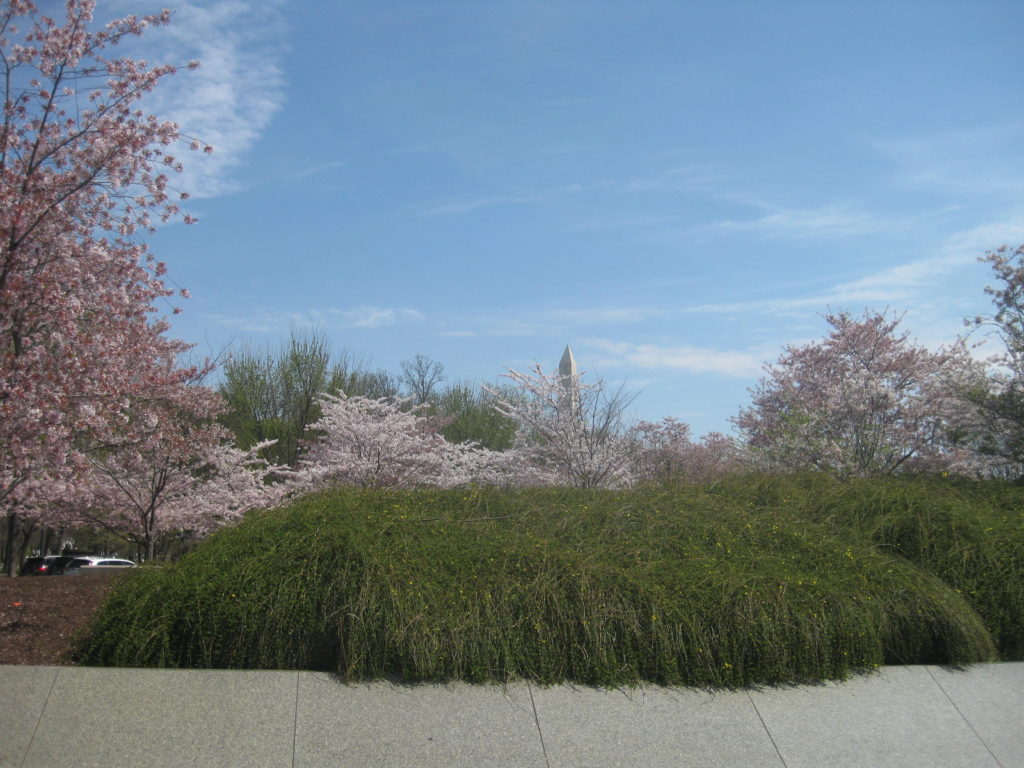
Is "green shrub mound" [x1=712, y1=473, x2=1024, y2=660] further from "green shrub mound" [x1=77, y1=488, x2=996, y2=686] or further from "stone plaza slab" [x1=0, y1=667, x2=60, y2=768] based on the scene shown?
"stone plaza slab" [x1=0, y1=667, x2=60, y2=768]

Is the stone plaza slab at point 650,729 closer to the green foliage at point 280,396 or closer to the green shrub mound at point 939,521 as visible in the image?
the green shrub mound at point 939,521

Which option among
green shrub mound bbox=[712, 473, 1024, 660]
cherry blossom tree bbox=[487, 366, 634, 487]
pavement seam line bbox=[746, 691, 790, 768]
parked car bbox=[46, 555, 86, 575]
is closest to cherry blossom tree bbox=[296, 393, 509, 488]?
cherry blossom tree bbox=[487, 366, 634, 487]

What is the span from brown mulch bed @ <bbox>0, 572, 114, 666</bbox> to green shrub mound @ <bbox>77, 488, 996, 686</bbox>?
12.4 inches

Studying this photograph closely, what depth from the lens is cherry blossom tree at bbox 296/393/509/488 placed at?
1388 cm

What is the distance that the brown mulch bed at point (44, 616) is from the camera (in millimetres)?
5516

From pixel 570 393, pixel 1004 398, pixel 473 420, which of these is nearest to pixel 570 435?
pixel 570 393

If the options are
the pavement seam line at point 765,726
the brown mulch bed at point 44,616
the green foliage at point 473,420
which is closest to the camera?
the pavement seam line at point 765,726

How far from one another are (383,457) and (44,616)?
8.12 metres

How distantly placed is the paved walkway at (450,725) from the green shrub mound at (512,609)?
0.20 meters

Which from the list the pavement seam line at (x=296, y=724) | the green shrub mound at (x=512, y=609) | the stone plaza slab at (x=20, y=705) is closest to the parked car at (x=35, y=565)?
the green shrub mound at (x=512, y=609)

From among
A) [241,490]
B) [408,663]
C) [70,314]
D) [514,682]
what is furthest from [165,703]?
[241,490]

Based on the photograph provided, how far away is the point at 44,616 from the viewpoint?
21.4 ft

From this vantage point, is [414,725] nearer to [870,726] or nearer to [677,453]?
[870,726]

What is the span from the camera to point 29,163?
277 inches
